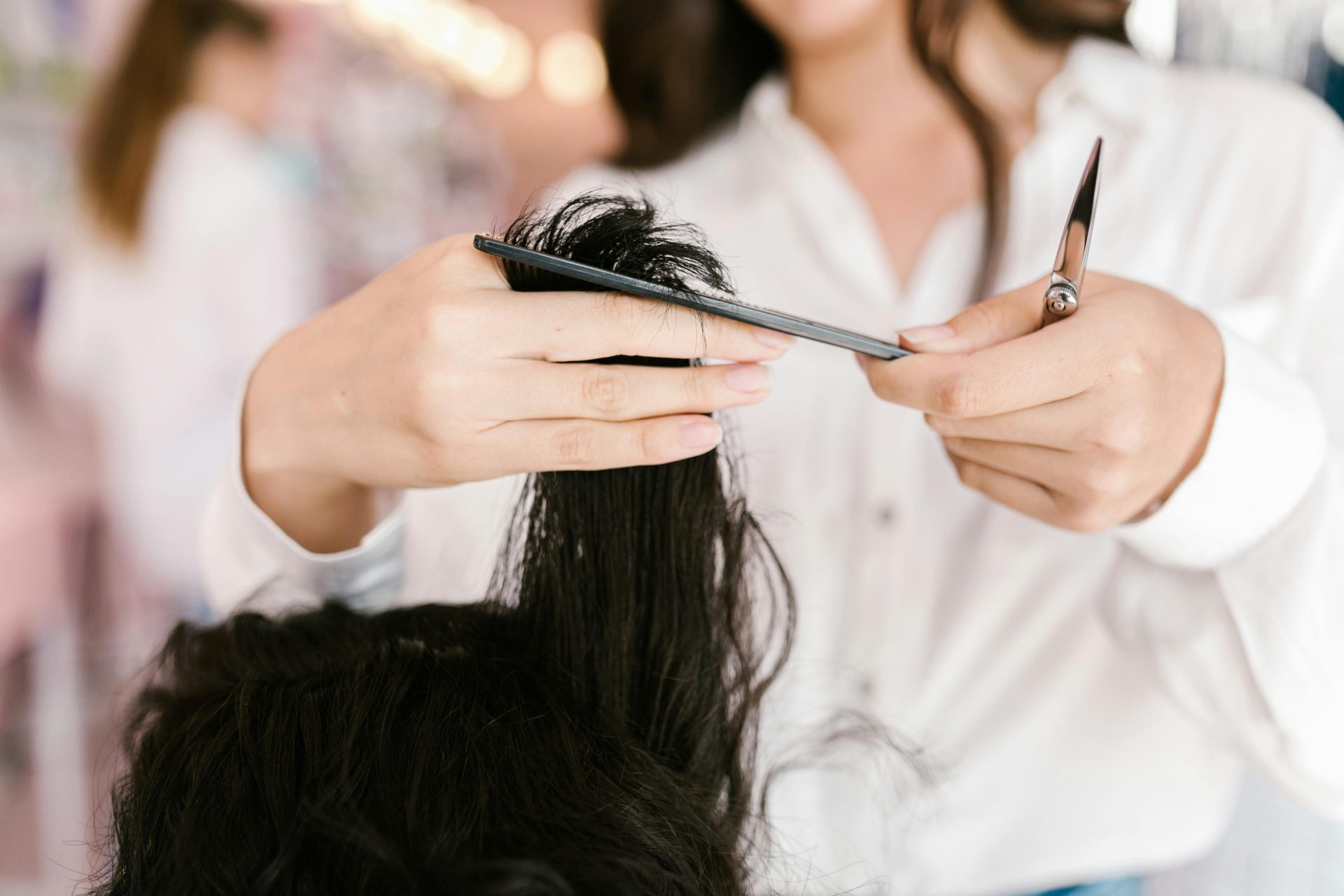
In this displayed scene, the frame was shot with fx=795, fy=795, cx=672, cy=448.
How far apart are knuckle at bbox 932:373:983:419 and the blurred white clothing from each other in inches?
68.9

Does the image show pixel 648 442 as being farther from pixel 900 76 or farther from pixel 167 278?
pixel 167 278

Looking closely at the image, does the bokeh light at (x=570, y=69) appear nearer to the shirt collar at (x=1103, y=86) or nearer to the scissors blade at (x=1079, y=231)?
the shirt collar at (x=1103, y=86)

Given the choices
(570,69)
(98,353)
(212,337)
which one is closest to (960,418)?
(212,337)

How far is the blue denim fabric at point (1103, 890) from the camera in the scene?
2.64 feet

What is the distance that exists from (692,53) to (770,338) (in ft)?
2.40

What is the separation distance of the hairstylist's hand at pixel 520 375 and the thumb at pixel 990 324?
91mm

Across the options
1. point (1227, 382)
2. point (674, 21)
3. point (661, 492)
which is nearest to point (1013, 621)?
point (1227, 382)

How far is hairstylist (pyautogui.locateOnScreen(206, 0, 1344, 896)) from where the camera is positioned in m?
0.47

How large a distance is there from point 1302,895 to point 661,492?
3.53 feet

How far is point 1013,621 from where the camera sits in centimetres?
82

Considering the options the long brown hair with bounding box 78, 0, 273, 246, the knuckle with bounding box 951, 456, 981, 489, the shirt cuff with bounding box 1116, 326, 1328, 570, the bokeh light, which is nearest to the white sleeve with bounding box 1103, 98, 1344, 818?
the shirt cuff with bounding box 1116, 326, 1328, 570

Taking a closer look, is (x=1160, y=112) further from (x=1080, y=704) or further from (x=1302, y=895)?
(x=1302, y=895)

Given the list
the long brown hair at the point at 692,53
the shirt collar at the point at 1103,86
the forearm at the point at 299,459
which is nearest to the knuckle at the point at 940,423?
the forearm at the point at 299,459

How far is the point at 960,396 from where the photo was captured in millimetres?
454
